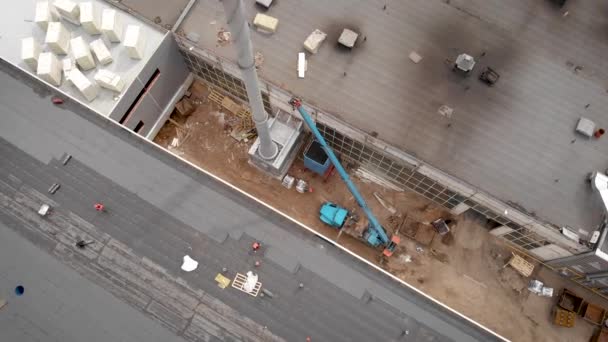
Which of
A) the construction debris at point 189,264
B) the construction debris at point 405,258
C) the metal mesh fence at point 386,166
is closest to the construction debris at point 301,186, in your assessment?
the metal mesh fence at point 386,166

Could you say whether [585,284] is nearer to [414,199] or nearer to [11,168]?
[414,199]

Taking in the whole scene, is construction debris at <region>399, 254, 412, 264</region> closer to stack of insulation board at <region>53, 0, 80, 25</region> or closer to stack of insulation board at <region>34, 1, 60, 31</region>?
stack of insulation board at <region>53, 0, 80, 25</region>

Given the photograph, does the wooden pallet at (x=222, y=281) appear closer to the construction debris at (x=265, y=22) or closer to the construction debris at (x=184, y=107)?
the construction debris at (x=184, y=107)

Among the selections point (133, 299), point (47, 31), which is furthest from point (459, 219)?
point (47, 31)

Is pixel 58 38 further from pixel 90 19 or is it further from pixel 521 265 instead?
pixel 521 265

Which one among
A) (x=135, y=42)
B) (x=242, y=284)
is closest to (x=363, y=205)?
(x=242, y=284)
